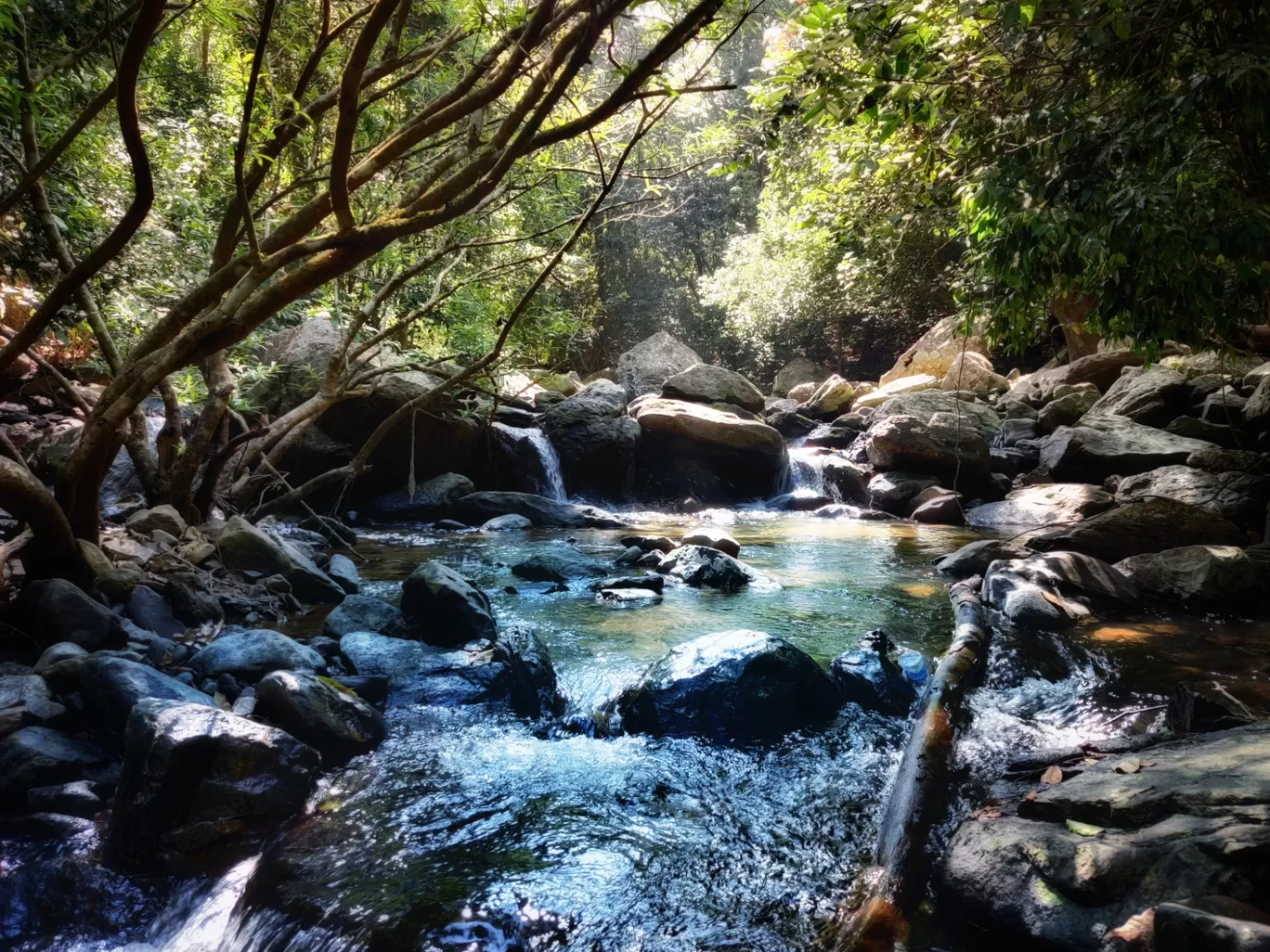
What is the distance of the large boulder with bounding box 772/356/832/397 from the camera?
24188 millimetres

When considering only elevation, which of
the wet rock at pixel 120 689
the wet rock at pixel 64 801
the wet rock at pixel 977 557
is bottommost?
the wet rock at pixel 977 557

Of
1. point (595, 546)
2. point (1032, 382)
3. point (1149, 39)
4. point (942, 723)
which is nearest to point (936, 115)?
point (1149, 39)

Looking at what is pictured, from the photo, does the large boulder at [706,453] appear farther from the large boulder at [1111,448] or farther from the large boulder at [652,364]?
the large boulder at [652,364]

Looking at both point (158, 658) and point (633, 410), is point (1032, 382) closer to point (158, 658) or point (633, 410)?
point (633, 410)

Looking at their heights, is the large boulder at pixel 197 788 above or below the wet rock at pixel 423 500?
below

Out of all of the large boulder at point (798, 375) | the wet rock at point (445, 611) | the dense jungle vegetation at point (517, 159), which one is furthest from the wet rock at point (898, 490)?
the large boulder at point (798, 375)

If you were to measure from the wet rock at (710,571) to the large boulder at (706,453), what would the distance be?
6462 mm

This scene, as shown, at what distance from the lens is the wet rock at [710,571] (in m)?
7.71

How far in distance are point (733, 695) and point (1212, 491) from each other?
7751 mm

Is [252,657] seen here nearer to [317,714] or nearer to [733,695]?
[317,714]

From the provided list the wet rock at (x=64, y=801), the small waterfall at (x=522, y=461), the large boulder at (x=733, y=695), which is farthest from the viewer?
the small waterfall at (x=522, y=461)

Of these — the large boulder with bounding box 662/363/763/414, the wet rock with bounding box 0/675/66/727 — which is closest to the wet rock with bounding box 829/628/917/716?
the wet rock with bounding box 0/675/66/727

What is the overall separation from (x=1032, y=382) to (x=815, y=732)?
14.9 metres

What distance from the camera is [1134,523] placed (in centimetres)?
771
